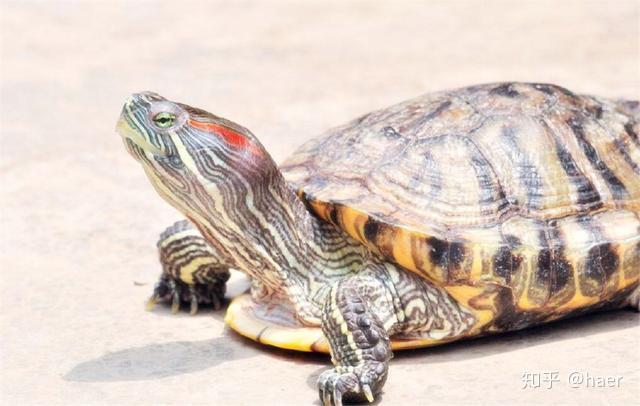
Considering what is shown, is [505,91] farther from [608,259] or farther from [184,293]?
[184,293]

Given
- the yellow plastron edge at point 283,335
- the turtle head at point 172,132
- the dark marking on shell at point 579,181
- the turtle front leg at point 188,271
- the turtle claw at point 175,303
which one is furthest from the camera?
the turtle claw at point 175,303

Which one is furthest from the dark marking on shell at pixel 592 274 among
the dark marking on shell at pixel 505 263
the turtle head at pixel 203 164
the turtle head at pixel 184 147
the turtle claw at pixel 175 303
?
the turtle claw at pixel 175 303

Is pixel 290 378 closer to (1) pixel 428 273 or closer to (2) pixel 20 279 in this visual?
(1) pixel 428 273

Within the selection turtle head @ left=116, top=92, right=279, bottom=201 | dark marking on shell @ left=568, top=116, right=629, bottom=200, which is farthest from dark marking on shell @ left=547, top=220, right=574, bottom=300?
turtle head @ left=116, top=92, right=279, bottom=201

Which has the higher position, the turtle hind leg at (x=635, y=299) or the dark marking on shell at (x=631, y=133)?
the dark marking on shell at (x=631, y=133)

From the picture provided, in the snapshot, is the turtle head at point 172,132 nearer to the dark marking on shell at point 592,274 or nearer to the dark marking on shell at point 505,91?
the dark marking on shell at point 505,91

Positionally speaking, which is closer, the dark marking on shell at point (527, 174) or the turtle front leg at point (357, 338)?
the turtle front leg at point (357, 338)

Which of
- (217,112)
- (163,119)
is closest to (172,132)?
(163,119)
